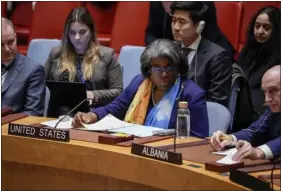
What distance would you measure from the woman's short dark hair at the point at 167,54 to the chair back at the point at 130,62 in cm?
92

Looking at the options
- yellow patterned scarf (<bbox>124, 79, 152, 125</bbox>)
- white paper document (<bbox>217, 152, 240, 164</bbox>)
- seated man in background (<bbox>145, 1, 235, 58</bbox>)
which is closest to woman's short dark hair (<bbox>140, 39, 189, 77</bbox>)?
yellow patterned scarf (<bbox>124, 79, 152, 125</bbox>)

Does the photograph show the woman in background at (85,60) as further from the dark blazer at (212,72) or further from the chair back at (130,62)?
the dark blazer at (212,72)

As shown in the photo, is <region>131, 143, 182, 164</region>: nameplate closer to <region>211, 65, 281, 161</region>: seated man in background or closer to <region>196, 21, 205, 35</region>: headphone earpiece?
<region>211, 65, 281, 161</region>: seated man in background

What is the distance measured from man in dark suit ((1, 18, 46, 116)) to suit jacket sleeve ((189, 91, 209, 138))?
754 millimetres

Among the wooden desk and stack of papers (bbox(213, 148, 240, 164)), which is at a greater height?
stack of papers (bbox(213, 148, 240, 164))

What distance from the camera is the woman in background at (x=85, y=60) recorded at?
3199 millimetres

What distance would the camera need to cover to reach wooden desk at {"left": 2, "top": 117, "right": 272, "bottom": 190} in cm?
190

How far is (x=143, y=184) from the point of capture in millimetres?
2043

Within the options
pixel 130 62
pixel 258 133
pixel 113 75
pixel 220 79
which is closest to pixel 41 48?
pixel 130 62

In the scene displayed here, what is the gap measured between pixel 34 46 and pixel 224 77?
124 cm

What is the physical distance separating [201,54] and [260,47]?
0.48 m

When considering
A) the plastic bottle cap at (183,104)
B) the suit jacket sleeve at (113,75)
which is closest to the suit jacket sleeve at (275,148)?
the plastic bottle cap at (183,104)

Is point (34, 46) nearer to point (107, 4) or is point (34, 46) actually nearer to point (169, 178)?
point (107, 4)

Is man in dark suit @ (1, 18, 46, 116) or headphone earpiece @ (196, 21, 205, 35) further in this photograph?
headphone earpiece @ (196, 21, 205, 35)
